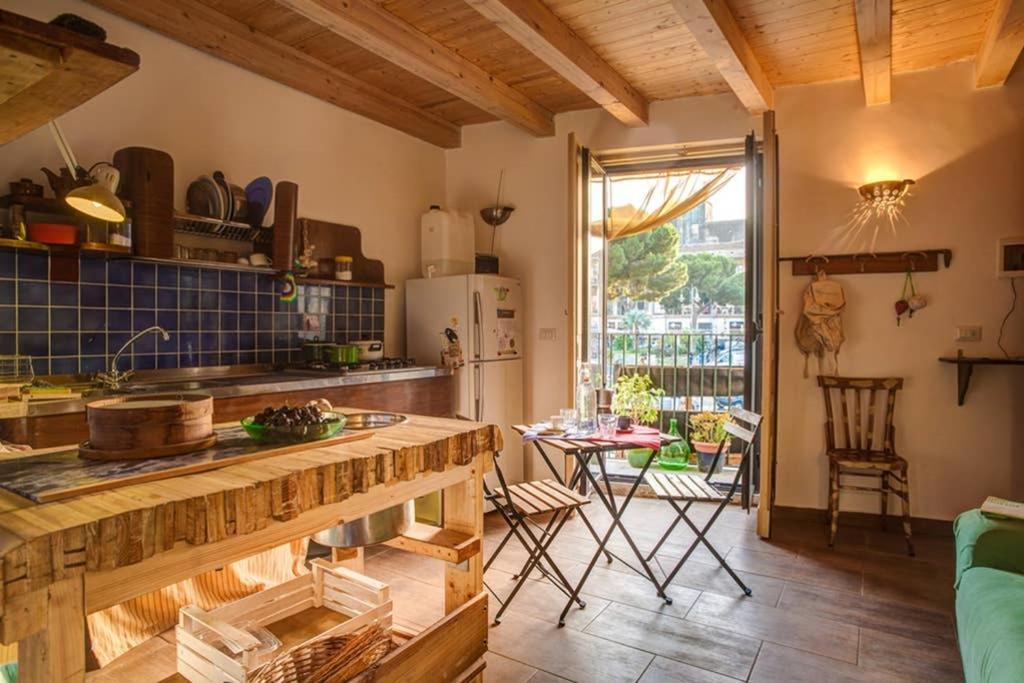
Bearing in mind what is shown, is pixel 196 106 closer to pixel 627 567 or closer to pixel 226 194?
pixel 226 194

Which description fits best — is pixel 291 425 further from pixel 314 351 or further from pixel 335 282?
pixel 335 282

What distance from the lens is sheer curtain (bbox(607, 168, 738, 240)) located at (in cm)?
458

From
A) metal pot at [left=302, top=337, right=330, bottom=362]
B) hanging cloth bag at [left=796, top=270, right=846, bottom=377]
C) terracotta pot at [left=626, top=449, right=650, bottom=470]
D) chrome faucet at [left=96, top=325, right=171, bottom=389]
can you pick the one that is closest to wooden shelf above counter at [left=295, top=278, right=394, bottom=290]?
metal pot at [left=302, top=337, right=330, bottom=362]

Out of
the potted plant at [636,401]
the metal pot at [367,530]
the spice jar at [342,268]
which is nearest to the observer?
the metal pot at [367,530]

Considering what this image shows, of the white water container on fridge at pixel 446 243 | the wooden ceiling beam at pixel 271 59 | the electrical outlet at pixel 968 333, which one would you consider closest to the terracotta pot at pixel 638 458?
the white water container on fridge at pixel 446 243

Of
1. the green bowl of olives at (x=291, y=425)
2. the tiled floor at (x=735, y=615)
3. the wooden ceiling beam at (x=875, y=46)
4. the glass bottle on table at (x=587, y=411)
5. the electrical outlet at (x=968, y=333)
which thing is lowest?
the tiled floor at (x=735, y=615)

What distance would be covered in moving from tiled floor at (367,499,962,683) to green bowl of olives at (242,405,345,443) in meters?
1.28

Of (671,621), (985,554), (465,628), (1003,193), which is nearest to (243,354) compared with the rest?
(465,628)

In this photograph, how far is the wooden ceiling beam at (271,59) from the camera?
9.49 ft

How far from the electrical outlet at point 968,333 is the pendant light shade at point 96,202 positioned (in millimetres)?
4400

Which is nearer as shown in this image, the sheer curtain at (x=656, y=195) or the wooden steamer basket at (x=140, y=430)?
the wooden steamer basket at (x=140, y=430)

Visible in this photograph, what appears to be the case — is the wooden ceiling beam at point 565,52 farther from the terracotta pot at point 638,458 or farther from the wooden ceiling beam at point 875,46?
the terracotta pot at point 638,458

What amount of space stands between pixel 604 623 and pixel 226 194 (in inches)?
113

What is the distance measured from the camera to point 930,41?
10.9ft
